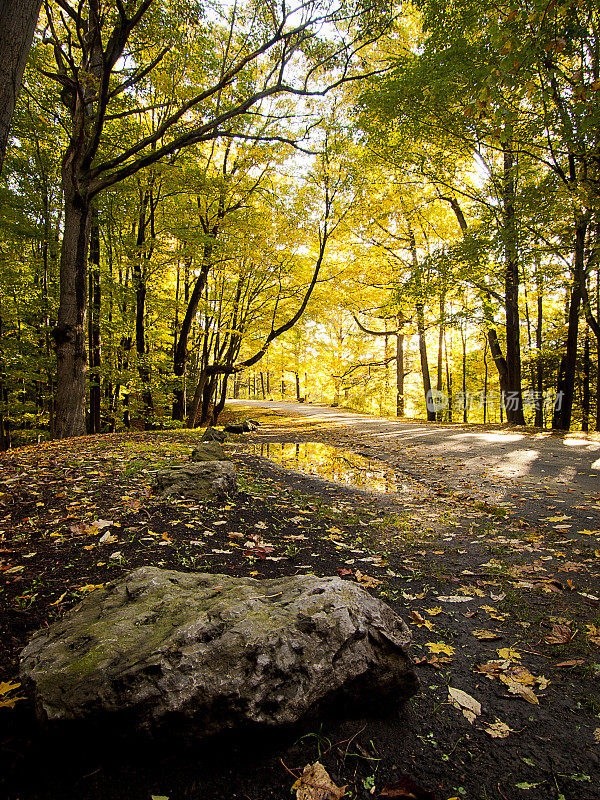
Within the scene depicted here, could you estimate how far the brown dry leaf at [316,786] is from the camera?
1.31 m

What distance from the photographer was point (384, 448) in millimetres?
9195

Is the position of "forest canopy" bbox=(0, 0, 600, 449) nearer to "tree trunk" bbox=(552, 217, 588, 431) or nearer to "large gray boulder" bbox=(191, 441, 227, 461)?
"tree trunk" bbox=(552, 217, 588, 431)

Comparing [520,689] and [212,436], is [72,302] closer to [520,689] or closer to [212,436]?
[212,436]

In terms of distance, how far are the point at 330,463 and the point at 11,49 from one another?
7044 millimetres

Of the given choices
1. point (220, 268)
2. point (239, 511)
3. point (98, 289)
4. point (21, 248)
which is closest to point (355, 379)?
point (220, 268)

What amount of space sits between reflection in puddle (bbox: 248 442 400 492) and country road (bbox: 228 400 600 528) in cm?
53

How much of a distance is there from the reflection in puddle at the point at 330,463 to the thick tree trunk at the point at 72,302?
4371 mm

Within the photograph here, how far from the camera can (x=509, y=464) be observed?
6.77 metres

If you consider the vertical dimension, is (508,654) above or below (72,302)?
below

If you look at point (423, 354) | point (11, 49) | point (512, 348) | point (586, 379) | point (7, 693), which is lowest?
point (7, 693)

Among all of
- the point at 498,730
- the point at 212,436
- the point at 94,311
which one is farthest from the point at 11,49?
the point at 94,311

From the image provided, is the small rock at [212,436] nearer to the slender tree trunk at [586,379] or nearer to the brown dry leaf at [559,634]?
the brown dry leaf at [559,634]

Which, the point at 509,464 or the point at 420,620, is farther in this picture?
the point at 509,464

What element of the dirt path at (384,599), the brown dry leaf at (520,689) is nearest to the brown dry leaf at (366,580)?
the dirt path at (384,599)
